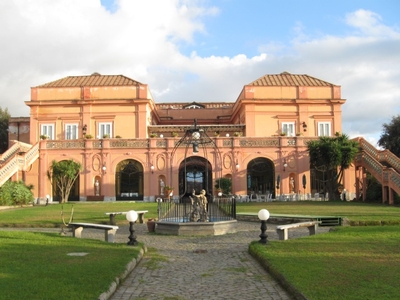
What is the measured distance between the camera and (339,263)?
9148 mm

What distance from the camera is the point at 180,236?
52.8 feet

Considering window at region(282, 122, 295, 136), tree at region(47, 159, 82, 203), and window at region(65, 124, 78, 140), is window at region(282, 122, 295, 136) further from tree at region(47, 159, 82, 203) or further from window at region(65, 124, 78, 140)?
window at region(65, 124, 78, 140)

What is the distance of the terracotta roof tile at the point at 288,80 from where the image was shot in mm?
43188

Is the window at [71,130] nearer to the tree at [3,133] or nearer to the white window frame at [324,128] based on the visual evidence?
the tree at [3,133]

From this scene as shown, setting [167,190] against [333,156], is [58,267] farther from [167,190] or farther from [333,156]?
[333,156]

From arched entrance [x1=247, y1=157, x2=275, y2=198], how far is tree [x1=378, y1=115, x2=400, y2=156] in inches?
646

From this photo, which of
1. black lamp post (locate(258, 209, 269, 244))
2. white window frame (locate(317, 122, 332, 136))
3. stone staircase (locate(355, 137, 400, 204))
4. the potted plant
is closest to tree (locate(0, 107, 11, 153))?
the potted plant

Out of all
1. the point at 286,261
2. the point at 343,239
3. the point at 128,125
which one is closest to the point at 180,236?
the point at 343,239

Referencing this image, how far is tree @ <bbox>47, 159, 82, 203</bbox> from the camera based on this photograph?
117 ft

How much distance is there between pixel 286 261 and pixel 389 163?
26288 millimetres

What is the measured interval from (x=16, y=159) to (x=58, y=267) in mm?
27649

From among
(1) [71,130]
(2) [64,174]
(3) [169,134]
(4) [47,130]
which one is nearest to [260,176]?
(3) [169,134]

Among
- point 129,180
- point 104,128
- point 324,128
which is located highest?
point 104,128

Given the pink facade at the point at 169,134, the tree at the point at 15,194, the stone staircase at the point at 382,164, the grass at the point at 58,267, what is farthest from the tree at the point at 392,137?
the grass at the point at 58,267
